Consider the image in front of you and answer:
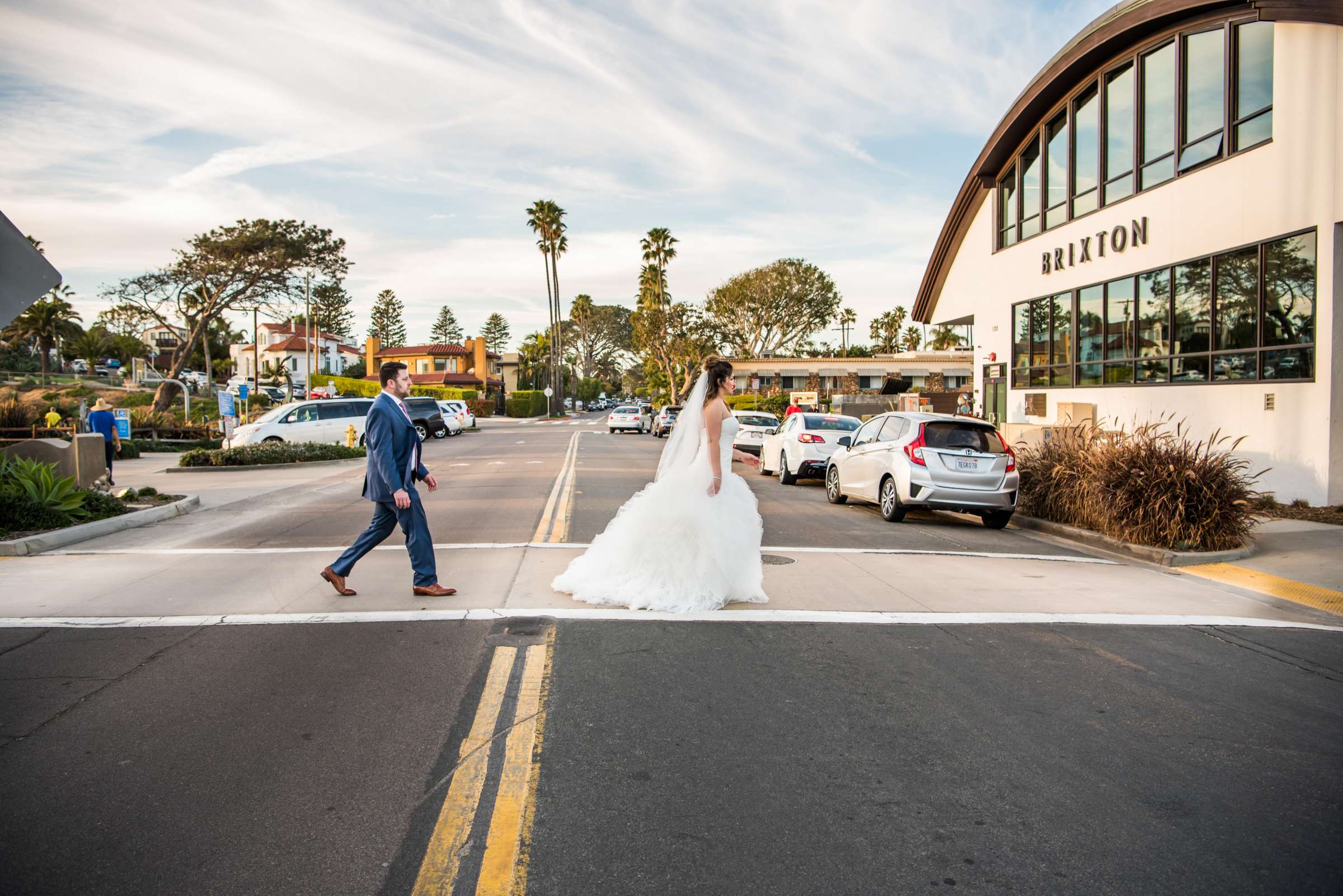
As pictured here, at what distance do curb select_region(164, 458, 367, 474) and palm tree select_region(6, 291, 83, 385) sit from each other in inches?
2283

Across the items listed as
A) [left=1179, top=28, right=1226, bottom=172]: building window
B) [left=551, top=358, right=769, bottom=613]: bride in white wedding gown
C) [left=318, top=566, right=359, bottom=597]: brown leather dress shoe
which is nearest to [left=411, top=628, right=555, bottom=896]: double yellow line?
[left=551, top=358, right=769, bottom=613]: bride in white wedding gown

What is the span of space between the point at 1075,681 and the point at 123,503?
13176 mm

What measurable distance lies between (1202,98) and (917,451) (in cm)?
973

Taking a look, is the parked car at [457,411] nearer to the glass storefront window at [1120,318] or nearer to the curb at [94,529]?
the curb at [94,529]

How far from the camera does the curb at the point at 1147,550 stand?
10180 millimetres

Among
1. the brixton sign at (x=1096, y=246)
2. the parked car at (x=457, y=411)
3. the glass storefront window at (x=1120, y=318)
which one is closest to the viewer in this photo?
the brixton sign at (x=1096, y=246)

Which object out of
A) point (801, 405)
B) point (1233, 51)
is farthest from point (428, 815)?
point (801, 405)

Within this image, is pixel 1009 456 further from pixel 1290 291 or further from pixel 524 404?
pixel 524 404

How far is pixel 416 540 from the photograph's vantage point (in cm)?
743

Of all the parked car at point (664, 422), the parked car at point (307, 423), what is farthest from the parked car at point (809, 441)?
the parked car at point (664, 422)

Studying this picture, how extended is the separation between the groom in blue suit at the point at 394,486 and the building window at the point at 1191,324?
13.2 m

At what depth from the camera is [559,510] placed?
1376 cm

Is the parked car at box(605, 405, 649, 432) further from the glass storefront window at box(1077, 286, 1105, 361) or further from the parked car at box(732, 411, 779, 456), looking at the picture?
the glass storefront window at box(1077, 286, 1105, 361)

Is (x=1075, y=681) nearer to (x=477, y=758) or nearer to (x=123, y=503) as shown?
(x=477, y=758)
